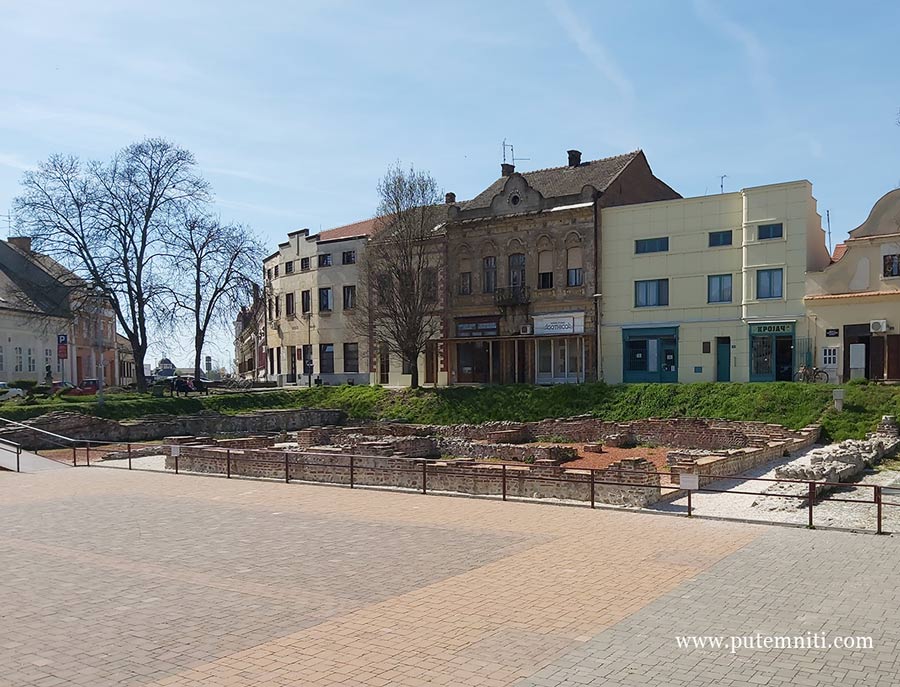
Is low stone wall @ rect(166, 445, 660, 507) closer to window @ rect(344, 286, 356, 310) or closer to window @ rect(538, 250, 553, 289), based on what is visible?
window @ rect(538, 250, 553, 289)

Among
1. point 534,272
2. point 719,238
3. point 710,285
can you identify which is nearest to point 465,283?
point 534,272

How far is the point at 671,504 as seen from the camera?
689 inches

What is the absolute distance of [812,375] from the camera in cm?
3688

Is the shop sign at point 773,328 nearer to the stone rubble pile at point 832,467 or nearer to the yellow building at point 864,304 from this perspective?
the yellow building at point 864,304

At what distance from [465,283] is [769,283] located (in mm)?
18199

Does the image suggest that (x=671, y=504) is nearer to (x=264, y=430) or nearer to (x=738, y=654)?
(x=738, y=654)

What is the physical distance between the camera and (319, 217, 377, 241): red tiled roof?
58594mm

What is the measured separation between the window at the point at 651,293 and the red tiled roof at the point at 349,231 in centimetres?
2138

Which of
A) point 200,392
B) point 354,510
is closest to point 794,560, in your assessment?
point 354,510

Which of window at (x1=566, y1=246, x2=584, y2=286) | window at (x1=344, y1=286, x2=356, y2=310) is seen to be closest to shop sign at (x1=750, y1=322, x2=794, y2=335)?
window at (x1=566, y1=246, x2=584, y2=286)

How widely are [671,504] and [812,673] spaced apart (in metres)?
10.3

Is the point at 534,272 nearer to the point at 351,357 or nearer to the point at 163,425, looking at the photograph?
the point at 351,357

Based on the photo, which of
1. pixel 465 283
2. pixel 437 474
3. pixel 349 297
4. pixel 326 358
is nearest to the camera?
pixel 437 474

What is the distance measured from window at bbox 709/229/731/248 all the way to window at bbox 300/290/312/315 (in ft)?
101
